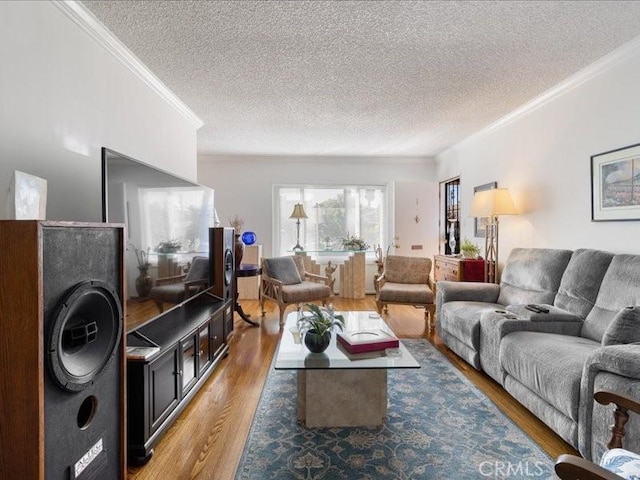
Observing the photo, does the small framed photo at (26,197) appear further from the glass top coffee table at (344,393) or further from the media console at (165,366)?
the glass top coffee table at (344,393)

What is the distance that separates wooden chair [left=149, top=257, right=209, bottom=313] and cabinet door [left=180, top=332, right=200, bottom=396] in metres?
0.27

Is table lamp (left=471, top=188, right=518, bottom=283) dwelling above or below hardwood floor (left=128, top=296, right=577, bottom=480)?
above

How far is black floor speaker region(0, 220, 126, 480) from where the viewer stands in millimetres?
1025

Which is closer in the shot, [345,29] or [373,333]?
[345,29]

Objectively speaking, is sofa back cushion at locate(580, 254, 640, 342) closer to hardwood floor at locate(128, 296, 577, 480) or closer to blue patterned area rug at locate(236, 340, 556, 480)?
hardwood floor at locate(128, 296, 577, 480)

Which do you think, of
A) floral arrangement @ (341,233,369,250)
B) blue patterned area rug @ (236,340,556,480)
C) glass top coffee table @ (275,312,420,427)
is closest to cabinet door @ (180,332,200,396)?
blue patterned area rug @ (236,340,556,480)

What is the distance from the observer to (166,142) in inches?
132

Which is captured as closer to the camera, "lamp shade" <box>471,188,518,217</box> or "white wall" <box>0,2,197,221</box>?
"white wall" <box>0,2,197,221</box>

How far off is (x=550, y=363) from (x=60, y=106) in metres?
2.96

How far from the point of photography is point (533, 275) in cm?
318

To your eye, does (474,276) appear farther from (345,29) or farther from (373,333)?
(345,29)

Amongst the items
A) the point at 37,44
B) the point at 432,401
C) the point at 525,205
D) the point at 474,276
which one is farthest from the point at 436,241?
the point at 37,44

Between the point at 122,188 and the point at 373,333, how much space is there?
1.74 metres
